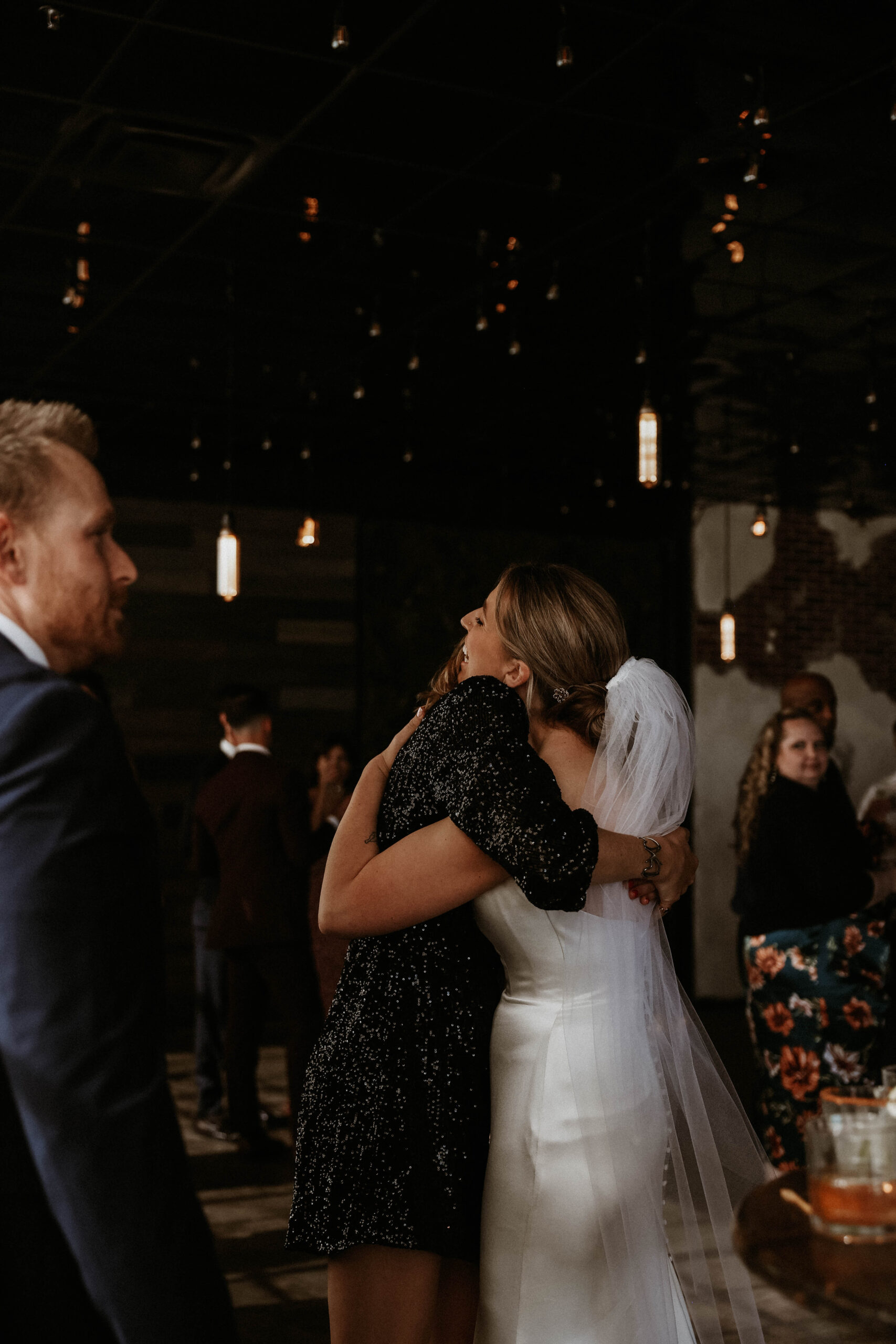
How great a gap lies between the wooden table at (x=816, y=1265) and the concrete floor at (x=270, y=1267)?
845mm

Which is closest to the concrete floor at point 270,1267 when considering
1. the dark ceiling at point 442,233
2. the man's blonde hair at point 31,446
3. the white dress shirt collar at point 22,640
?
the white dress shirt collar at point 22,640

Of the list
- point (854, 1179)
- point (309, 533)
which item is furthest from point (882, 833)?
point (309, 533)

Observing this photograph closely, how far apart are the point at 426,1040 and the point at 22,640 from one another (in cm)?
97

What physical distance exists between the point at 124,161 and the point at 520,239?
1.54 metres

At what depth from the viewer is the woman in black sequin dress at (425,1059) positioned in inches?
70.8

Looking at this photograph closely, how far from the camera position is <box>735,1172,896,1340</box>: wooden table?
3.33 feet

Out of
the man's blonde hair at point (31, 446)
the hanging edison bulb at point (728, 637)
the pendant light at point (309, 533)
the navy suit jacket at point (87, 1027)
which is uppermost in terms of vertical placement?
the pendant light at point (309, 533)

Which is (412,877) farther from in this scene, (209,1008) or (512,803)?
(209,1008)

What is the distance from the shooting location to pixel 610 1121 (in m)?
1.95

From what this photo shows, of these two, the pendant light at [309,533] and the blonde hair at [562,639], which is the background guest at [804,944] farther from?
the pendant light at [309,533]

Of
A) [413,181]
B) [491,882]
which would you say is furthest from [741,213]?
[491,882]

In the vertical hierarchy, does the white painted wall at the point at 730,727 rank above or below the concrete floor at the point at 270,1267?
above

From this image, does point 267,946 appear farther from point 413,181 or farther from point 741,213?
point 741,213

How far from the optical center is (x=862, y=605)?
10.2m
